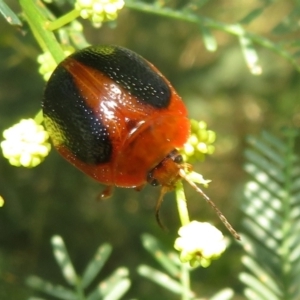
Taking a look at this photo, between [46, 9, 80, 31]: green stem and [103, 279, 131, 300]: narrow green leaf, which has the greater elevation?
[46, 9, 80, 31]: green stem

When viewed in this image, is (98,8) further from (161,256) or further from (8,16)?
(161,256)

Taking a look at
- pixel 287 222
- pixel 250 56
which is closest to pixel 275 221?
pixel 287 222

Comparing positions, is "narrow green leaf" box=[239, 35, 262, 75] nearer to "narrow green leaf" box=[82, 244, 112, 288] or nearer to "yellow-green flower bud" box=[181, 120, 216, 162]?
"yellow-green flower bud" box=[181, 120, 216, 162]

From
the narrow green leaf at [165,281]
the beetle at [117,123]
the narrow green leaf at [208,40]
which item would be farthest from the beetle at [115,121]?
the narrow green leaf at [165,281]

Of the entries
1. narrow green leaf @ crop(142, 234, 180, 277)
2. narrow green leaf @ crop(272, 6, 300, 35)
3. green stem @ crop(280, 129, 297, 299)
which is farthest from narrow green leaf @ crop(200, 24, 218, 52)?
narrow green leaf @ crop(142, 234, 180, 277)

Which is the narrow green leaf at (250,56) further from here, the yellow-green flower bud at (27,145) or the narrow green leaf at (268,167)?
the yellow-green flower bud at (27,145)

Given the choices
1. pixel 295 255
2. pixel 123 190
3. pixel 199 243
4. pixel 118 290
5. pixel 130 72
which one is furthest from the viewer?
pixel 123 190
